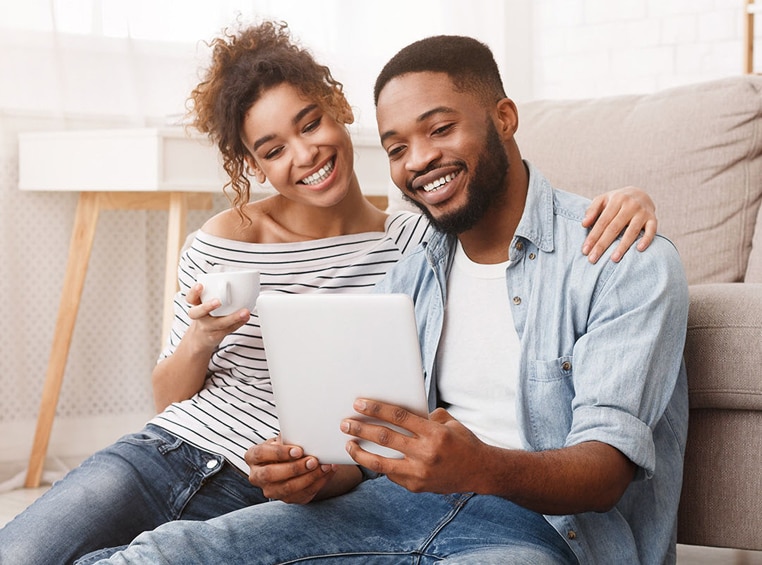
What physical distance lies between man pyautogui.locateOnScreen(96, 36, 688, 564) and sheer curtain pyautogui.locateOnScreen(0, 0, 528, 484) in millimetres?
1383

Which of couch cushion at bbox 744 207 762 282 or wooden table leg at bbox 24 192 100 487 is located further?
wooden table leg at bbox 24 192 100 487

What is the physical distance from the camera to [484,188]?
1.33 m

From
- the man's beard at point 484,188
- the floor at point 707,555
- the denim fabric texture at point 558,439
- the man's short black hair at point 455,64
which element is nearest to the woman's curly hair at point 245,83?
the man's short black hair at point 455,64

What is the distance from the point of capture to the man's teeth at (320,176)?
1.61m

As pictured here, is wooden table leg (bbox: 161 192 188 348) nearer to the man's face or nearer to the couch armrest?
the man's face

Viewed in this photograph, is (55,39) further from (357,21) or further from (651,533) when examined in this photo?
(651,533)

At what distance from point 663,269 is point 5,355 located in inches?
76.0

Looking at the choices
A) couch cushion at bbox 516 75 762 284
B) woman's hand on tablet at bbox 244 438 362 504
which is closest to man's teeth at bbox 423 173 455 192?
woman's hand on tablet at bbox 244 438 362 504

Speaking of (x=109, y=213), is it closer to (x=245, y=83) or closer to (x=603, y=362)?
(x=245, y=83)

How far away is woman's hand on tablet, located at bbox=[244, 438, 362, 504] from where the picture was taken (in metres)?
1.20

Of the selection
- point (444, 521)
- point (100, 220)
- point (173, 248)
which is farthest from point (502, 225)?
point (100, 220)

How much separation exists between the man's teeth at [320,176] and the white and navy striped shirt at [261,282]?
10 centimetres

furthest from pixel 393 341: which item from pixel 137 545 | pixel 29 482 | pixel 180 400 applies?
pixel 29 482

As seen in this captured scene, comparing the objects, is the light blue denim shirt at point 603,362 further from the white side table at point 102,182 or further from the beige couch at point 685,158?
the white side table at point 102,182
